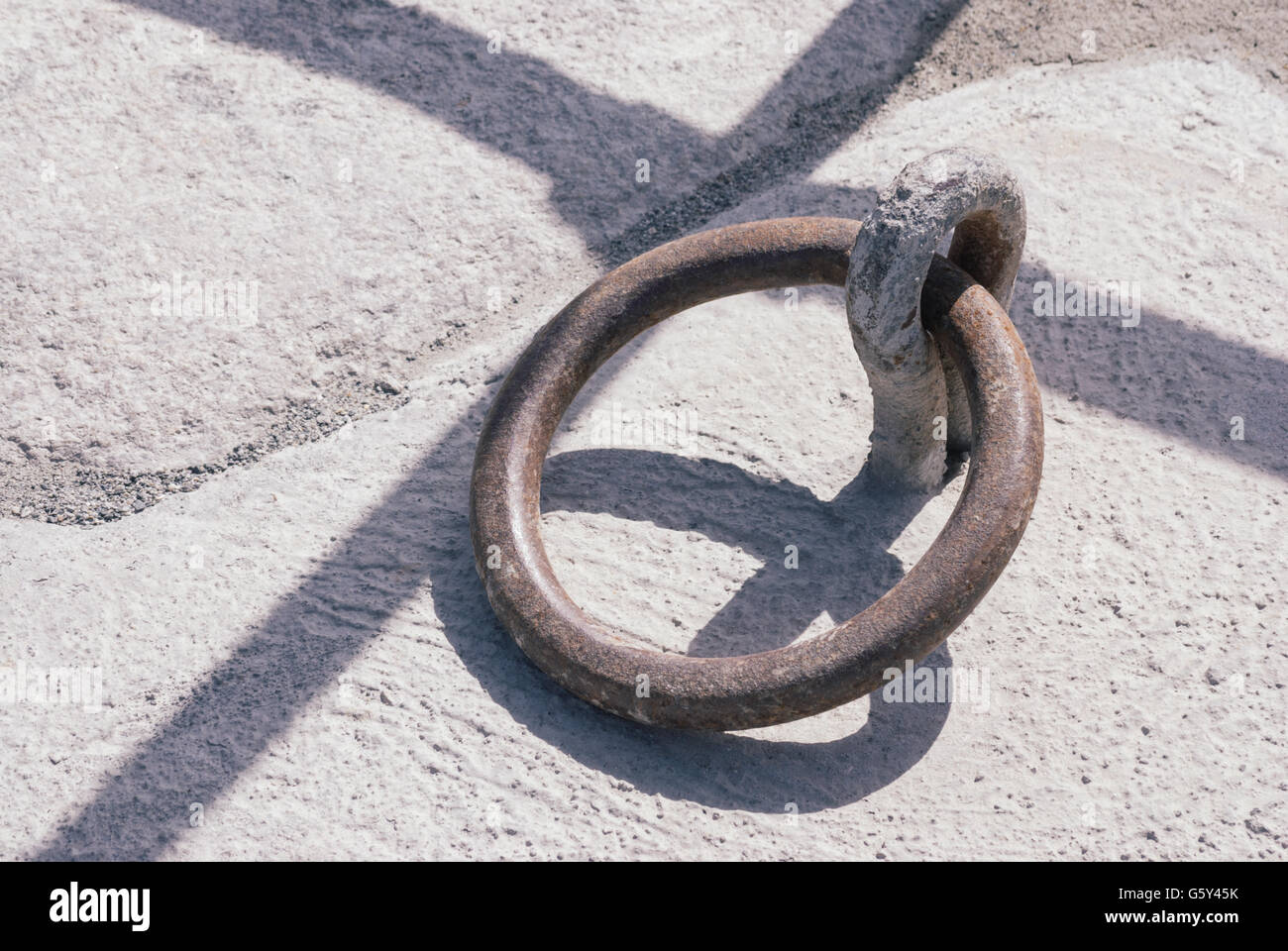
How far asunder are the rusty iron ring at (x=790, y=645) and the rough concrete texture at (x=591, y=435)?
23cm

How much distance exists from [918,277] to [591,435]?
1.37 m

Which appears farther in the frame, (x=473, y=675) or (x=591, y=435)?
(x=591, y=435)

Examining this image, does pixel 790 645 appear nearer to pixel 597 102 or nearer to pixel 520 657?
pixel 520 657

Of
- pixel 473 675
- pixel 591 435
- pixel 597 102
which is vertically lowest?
pixel 473 675

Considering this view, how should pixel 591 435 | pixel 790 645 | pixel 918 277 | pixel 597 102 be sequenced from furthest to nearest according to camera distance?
pixel 597 102, pixel 591 435, pixel 790 645, pixel 918 277

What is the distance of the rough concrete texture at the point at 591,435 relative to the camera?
314 centimetres

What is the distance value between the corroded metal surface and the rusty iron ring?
0.14 m

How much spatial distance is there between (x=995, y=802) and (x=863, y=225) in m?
1.59

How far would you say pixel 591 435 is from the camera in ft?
13.5

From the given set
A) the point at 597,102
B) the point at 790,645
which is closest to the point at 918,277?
the point at 790,645

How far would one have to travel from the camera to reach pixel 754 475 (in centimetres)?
395

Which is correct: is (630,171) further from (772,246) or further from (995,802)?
(995,802)

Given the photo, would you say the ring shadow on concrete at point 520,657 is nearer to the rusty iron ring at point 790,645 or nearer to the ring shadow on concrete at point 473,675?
the ring shadow on concrete at point 473,675

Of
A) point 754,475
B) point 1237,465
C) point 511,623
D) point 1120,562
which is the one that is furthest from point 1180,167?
point 511,623
